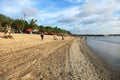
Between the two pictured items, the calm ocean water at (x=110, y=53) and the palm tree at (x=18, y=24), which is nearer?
the calm ocean water at (x=110, y=53)

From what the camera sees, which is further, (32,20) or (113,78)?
(32,20)

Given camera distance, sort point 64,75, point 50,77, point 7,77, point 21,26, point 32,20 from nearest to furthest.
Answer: point 7,77 < point 50,77 < point 64,75 < point 21,26 < point 32,20

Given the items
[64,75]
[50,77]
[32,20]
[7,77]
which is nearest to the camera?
[7,77]

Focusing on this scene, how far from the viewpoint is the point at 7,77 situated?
28.0 ft

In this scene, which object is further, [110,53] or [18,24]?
[18,24]

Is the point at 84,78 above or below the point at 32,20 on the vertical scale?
below

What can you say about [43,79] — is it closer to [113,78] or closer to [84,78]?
[84,78]

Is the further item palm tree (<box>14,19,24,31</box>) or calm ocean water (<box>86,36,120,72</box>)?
palm tree (<box>14,19,24,31</box>)

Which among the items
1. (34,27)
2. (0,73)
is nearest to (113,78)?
(0,73)

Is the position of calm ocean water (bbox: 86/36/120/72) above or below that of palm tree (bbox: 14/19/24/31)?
below

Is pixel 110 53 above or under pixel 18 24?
under

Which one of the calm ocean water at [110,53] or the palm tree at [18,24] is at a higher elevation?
the palm tree at [18,24]

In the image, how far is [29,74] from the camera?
9.41m

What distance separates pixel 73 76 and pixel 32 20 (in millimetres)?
90179
